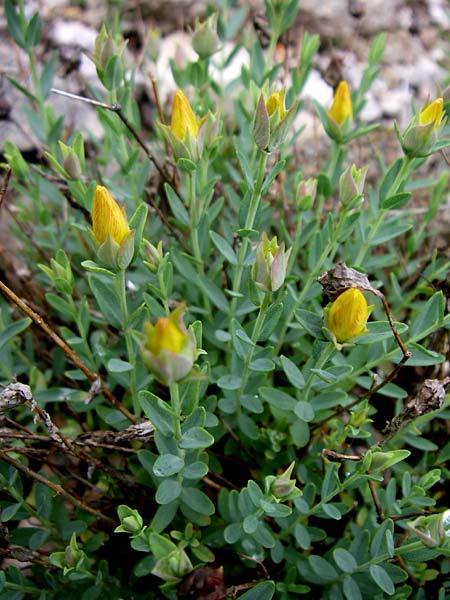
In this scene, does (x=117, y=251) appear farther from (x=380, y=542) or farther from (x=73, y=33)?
(x=73, y=33)

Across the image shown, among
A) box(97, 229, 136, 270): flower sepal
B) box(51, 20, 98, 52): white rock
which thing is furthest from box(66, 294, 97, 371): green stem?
box(51, 20, 98, 52): white rock

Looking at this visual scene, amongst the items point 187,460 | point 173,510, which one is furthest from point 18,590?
point 187,460

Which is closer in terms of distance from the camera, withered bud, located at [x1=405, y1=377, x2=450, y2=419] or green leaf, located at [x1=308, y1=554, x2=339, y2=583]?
withered bud, located at [x1=405, y1=377, x2=450, y2=419]

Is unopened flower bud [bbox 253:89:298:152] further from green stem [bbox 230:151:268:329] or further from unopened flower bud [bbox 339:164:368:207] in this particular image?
unopened flower bud [bbox 339:164:368:207]

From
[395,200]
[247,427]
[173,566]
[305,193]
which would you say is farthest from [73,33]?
[173,566]

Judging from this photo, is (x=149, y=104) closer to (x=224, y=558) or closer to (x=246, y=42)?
(x=246, y=42)

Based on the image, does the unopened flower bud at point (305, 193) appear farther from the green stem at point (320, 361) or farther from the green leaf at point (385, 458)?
the green leaf at point (385, 458)
